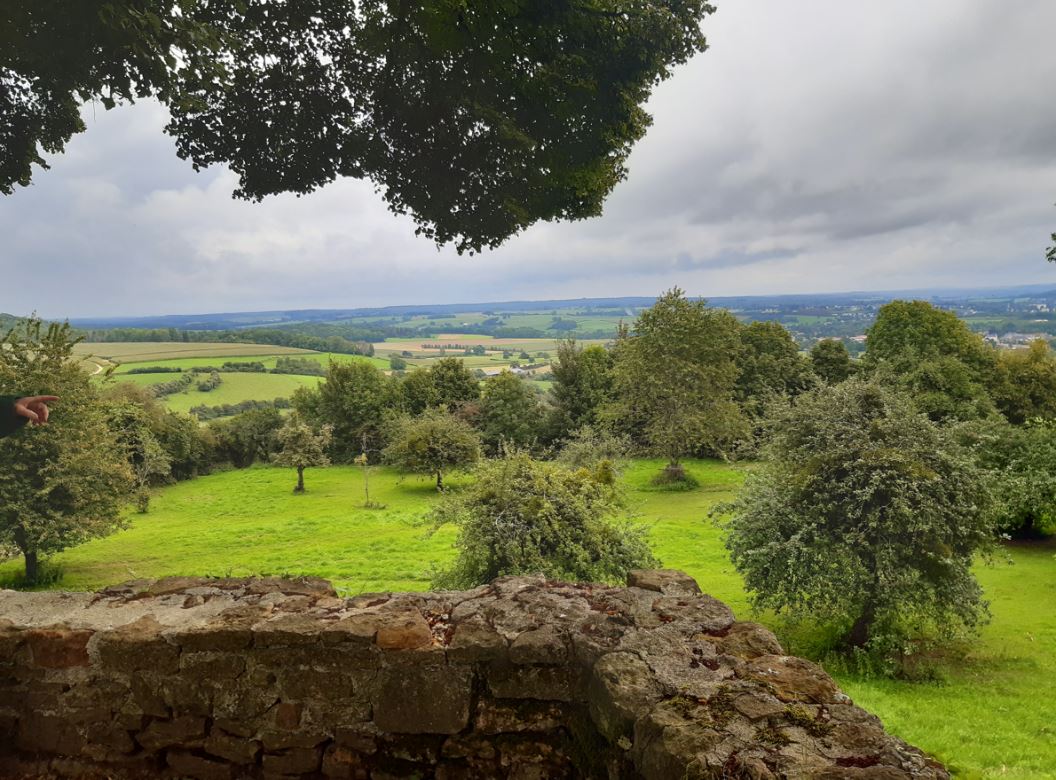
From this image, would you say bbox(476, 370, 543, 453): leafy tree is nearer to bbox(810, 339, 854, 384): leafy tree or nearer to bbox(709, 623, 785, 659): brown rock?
bbox(810, 339, 854, 384): leafy tree

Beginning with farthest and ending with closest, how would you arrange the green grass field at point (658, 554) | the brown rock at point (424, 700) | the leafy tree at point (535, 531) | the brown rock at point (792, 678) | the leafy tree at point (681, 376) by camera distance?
the leafy tree at point (681, 376), the leafy tree at point (535, 531), the green grass field at point (658, 554), the brown rock at point (424, 700), the brown rock at point (792, 678)

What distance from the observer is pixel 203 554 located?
19375mm

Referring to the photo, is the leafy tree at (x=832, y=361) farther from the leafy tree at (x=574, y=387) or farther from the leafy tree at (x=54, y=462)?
the leafy tree at (x=54, y=462)

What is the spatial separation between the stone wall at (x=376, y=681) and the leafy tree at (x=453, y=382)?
40.3 meters

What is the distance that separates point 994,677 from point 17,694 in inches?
522

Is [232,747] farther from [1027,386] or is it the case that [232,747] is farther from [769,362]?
[1027,386]

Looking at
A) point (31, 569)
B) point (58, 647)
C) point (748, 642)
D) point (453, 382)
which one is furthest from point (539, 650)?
point (453, 382)

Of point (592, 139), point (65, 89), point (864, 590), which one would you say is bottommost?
point (864, 590)

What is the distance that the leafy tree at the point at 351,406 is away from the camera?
45.9 m

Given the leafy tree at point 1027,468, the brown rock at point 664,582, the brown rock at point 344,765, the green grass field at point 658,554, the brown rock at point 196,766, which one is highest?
the brown rock at point 664,582

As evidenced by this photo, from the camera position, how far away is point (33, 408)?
4.62 metres

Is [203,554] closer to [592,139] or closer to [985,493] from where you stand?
[592,139]

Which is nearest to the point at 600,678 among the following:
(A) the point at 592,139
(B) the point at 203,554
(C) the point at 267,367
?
(A) the point at 592,139

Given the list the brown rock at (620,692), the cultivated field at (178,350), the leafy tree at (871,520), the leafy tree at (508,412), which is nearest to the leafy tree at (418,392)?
the leafy tree at (508,412)
